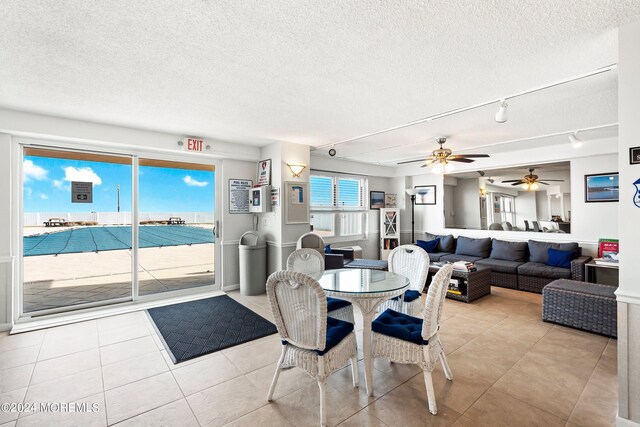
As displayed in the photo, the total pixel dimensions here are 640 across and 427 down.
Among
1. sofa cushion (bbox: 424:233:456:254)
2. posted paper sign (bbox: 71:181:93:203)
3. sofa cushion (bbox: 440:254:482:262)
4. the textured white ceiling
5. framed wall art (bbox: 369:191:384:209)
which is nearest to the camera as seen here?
the textured white ceiling

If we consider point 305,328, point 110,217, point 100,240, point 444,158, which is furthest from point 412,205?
point 100,240

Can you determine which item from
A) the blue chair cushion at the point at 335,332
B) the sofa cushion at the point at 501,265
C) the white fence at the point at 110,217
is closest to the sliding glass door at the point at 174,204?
the white fence at the point at 110,217

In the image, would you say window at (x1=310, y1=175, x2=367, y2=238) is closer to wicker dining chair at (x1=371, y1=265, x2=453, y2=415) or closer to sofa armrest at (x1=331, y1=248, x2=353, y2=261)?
sofa armrest at (x1=331, y1=248, x2=353, y2=261)

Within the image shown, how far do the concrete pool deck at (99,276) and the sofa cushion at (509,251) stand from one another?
5396 millimetres

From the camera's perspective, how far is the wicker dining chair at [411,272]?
2.91 metres

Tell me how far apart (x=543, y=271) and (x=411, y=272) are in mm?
3097

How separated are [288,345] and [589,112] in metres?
4.22

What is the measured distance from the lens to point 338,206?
21.8ft

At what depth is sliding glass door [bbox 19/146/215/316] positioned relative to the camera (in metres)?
3.85

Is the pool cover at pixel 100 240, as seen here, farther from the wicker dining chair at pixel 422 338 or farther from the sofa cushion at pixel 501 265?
the sofa cushion at pixel 501 265

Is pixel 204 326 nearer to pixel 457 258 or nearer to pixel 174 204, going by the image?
pixel 174 204

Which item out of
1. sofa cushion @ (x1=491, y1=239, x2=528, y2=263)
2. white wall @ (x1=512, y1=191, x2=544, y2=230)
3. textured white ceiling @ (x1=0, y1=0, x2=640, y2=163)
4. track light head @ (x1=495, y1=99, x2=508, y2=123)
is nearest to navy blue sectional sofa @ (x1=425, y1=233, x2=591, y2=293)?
sofa cushion @ (x1=491, y1=239, x2=528, y2=263)

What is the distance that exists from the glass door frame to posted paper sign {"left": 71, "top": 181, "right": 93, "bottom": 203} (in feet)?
1.49

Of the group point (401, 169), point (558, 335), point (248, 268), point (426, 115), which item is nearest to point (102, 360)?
point (248, 268)
